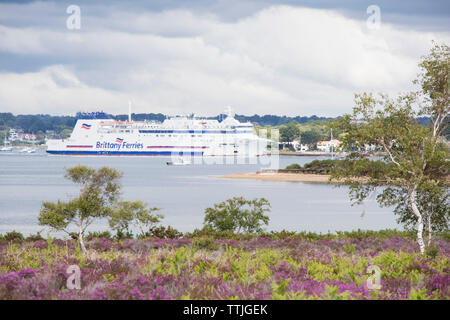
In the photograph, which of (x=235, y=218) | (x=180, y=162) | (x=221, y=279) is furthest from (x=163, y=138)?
(x=221, y=279)

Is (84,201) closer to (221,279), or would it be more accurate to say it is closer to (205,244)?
(205,244)

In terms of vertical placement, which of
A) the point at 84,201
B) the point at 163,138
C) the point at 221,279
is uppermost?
the point at 163,138

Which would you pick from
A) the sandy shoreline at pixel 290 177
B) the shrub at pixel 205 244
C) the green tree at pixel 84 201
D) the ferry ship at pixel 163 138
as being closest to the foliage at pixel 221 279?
the shrub at pixel 205 244

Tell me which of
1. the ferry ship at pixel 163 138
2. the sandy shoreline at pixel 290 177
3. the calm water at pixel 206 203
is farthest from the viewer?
the ferry ship at pixel 163 138

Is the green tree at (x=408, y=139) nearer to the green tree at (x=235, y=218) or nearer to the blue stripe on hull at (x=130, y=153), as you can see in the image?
the green tree at (x=235, y=218)

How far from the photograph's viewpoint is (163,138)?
142 m

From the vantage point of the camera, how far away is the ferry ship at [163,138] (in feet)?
467

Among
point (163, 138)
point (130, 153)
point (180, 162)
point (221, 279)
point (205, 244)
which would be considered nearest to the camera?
point (221, 279)

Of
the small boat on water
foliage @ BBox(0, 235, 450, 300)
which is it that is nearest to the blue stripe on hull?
the small boat on water

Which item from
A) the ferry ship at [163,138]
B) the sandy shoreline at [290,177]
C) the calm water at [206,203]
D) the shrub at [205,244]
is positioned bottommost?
the calm water at [206,203]
